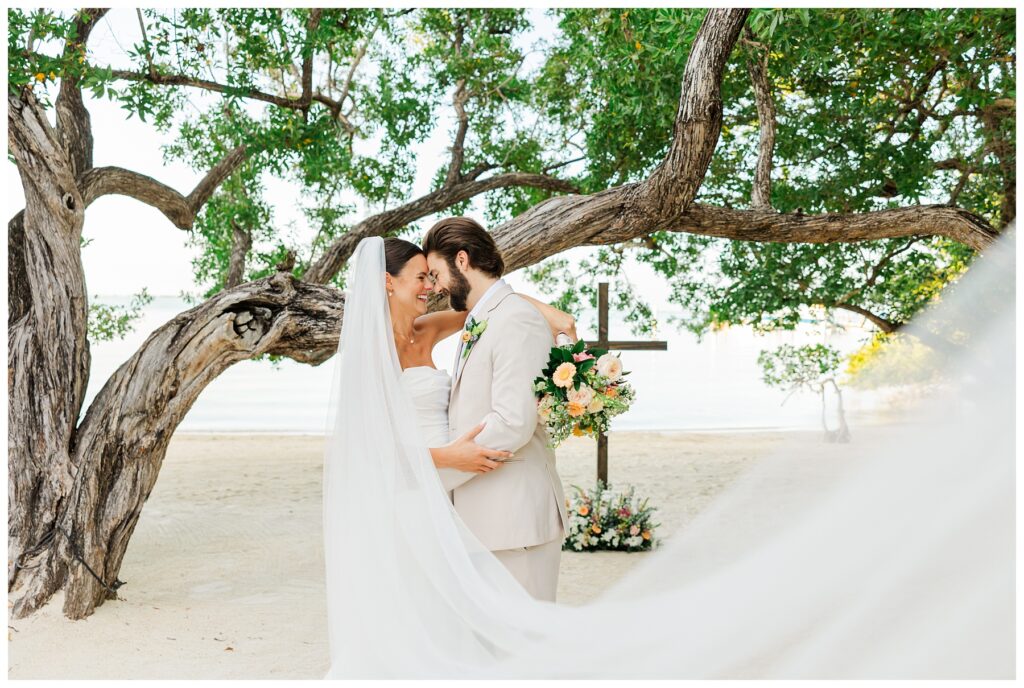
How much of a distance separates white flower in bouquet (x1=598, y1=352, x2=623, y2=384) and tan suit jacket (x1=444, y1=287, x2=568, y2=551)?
0.70 feet

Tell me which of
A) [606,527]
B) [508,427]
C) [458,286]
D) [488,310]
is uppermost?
[458,286]

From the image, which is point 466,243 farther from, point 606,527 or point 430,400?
point 606,527

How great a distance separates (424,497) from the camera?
324cm

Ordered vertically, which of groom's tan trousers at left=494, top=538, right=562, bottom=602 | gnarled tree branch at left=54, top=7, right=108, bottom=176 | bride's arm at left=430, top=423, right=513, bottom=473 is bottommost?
groom's tan trousers at left=494, top=538, right=562, bottom=602

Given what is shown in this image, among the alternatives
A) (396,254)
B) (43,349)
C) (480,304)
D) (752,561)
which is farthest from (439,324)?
(43,349)

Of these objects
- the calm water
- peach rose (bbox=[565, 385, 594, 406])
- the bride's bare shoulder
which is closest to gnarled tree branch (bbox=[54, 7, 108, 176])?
the bride's bare shoulder

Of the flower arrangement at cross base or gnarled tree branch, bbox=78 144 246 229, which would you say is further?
the flower arrangement at cross base

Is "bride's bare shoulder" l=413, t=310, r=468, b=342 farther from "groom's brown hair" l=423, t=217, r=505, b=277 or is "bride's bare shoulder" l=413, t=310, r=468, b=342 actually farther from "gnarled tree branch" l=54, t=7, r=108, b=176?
"gnarled tree branch" l=54, t=7, r=108, b=176

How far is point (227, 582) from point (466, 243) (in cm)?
415

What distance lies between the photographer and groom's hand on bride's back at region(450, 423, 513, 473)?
10.5 feet

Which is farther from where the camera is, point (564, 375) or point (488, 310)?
point (488, 310)

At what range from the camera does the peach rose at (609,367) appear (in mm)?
3278

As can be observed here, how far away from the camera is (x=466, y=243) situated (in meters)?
3.38

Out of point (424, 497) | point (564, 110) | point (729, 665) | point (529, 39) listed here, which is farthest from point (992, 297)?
point (529, 39)
